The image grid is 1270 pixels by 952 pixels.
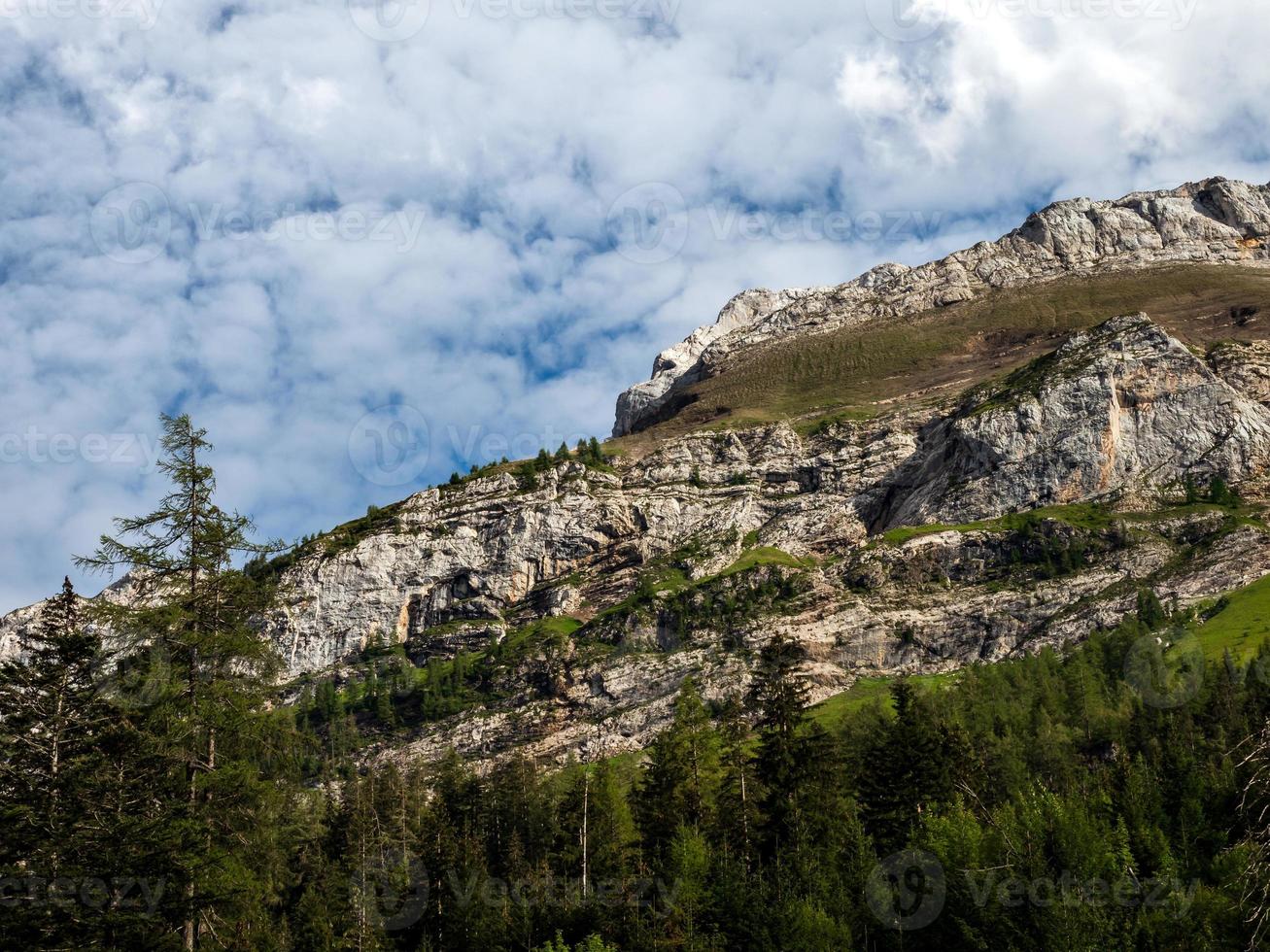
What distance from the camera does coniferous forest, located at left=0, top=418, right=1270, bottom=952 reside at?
3147 cm

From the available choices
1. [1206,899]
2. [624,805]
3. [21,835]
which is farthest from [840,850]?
[21,835]

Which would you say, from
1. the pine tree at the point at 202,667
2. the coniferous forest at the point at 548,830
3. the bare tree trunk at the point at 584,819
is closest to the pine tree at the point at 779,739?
the coniferous forest at the point at 548,830

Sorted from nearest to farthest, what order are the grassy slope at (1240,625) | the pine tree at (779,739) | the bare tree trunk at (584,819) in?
the pine tree at (779,739) → the bare tree trunk at (584,819) → the grassy slope at (1240,625)

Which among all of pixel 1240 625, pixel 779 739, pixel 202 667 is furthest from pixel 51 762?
pixel 1240 625

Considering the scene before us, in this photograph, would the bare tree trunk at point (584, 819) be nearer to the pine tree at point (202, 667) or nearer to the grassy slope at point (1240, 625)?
the pine tree at point (202, 667)

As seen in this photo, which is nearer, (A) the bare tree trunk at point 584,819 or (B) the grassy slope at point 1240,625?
(A) the bare tree trunk at point 584,819

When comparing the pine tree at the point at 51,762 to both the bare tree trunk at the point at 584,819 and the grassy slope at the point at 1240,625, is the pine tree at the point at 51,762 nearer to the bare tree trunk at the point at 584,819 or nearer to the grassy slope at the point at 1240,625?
the bare tree trunk at the point at 584,819

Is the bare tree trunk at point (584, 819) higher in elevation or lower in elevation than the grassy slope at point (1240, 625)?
lower

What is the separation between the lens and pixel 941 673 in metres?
188

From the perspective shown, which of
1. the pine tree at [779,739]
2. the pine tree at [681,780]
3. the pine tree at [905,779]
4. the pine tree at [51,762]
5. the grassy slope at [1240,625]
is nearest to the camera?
the pine tree at [51,762]

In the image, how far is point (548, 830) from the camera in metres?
102

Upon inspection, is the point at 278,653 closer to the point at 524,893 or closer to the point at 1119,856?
the point at 524,893

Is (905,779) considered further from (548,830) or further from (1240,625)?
(1240,625)

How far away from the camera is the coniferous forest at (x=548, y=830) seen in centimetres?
3147
